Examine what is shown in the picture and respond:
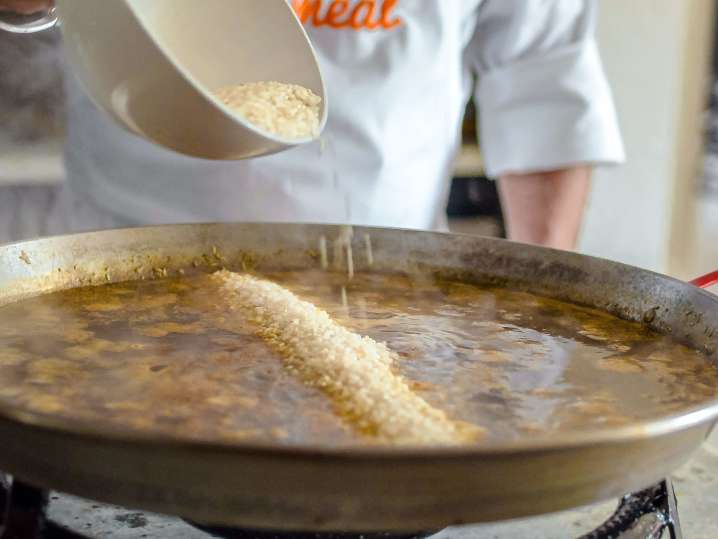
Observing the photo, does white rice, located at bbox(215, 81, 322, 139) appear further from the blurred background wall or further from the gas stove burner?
the blurred background wall

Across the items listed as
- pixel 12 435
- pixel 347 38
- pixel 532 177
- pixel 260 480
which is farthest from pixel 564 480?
pixel 532 177

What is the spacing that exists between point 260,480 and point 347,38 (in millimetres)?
895

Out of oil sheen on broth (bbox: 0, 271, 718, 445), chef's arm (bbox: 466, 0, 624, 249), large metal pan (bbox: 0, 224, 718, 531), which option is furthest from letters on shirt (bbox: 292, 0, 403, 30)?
large metal pan (bbox: 0, 224, 718, 531)

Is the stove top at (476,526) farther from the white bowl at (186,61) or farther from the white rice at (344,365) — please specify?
the white bowl at (186,61)

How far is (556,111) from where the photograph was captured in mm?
1575

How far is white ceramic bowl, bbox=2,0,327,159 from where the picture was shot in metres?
0.82

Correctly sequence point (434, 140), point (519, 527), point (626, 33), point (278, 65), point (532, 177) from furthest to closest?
point (626, 33) → point (532, 177) → point (434, 140) → point (278, 65) → point (519, 527)

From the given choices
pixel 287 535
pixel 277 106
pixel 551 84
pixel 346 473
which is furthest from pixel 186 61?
pixel 551 84

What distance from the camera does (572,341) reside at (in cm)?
97

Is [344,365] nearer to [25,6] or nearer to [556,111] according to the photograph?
[25,6]

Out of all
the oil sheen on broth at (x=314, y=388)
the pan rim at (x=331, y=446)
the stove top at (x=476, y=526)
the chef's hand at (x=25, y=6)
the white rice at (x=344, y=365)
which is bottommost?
the stove top at (x=476, y=526)

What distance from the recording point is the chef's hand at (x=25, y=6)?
3.62ft

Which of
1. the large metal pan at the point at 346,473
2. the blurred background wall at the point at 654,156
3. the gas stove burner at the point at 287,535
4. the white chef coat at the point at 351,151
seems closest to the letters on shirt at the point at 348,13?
the white chef coat at the point at 351,151

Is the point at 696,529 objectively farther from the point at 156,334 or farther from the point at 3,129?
the point at 3,129
